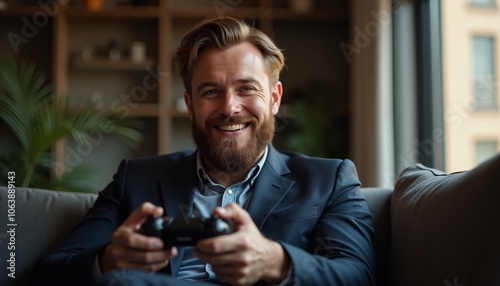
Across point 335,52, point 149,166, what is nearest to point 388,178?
point 335,52

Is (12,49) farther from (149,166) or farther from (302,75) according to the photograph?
(149,166)

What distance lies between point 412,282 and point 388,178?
2.19 meters

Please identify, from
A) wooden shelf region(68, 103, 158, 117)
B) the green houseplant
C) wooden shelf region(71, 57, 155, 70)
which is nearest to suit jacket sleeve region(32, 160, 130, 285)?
the green houseplant

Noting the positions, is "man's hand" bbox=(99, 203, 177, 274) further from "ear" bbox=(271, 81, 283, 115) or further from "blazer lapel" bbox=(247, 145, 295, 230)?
"ear" bbox=(271, 81, 283, 115)

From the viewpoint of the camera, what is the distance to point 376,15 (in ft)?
11.8

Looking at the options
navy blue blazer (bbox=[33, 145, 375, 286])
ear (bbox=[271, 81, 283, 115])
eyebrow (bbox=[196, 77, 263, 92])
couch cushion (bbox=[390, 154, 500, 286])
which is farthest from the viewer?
ear (bbox=[271, 81, 283, 115])

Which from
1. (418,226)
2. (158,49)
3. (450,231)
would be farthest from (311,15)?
(450,231)

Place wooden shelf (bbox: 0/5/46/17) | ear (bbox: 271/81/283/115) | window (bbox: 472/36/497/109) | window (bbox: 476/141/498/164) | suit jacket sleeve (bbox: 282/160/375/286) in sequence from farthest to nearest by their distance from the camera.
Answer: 1. wooden shelf (bbox: 0/5/46/17)
2. window (bbox: 476/141/498/164)
3. window (bbox: 472/36/497/109)
4. ear (bbox: 271/81/283/115)
5. suit jacket sleeve (bbox: 282/160/375/286)

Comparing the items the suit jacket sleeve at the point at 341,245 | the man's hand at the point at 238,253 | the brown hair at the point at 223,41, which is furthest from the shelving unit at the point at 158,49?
the man's hand at the point at 238,253

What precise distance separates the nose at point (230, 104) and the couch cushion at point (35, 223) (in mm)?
522

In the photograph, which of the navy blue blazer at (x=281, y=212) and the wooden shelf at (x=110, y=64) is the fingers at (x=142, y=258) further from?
the wooden shelf at (x=110, y=64)

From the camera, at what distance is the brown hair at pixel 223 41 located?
169cm

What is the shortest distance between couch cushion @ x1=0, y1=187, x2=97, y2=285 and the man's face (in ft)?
1.48

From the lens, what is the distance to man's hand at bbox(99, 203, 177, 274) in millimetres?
1188
